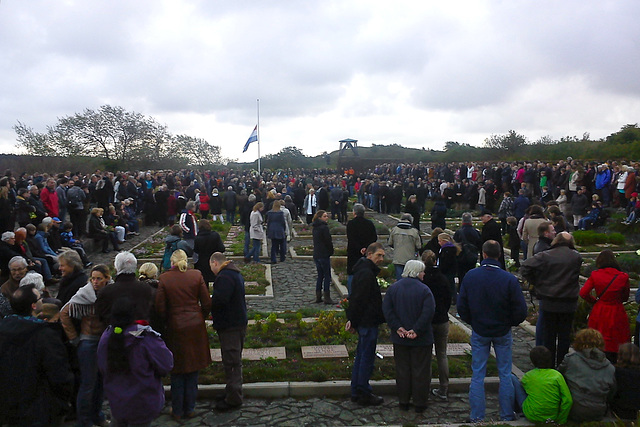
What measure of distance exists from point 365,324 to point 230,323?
1.67m

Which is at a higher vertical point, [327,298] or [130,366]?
[130,366]

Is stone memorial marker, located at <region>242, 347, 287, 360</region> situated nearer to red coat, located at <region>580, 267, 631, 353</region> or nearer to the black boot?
the black boot

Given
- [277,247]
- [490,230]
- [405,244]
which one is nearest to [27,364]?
[405,244]

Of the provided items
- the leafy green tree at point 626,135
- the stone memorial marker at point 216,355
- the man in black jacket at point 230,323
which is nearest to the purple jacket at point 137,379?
the man in black jacket at point 230,323

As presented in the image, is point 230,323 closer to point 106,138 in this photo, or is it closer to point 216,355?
point 216,355

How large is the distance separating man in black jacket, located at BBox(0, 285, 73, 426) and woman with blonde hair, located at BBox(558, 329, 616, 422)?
541cm

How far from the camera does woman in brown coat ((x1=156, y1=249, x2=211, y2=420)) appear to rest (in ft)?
19.7

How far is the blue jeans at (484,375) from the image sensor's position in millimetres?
5832

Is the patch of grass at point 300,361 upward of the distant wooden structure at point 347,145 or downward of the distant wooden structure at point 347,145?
downward

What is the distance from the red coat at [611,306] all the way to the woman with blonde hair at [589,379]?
1.27 metres

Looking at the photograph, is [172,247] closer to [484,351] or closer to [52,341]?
[52,341]

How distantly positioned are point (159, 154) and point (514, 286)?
4017cm

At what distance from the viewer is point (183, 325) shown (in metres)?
6.05

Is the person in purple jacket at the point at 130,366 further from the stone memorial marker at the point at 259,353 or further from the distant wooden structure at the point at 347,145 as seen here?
the distant wooden structure at the point at 347,145
